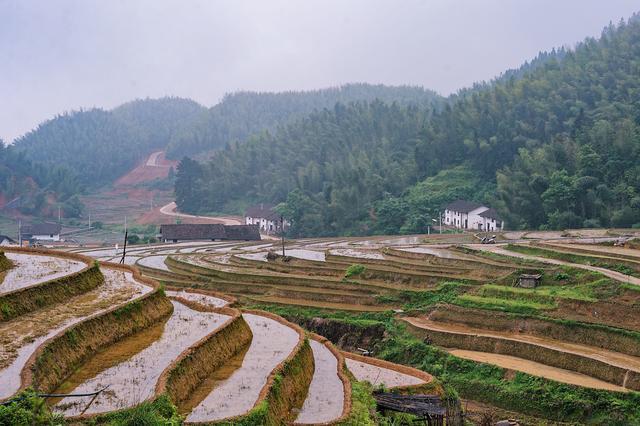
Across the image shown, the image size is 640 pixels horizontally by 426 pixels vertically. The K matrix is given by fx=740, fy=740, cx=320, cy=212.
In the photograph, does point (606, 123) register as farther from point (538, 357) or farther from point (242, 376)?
point (242, 376)

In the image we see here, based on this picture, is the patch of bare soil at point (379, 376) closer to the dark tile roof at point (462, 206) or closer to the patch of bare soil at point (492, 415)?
the patch of bare soil at point (492, 415)

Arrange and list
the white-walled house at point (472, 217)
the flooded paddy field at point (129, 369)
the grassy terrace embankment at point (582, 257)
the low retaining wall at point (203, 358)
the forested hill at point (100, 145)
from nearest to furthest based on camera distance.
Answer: the flooded paddy field at point (129, 369) → the low retaining wall at point (203, 358) → the grassy terrace embankment at point (582, 257) → the white-walled house at point (472, 217) → the forested hill at point (100, 145)

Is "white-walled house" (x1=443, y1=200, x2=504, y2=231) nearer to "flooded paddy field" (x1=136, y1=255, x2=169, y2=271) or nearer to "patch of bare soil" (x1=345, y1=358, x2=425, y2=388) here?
"flooded paddy field" (x1=136, y1=255, x2=169, y2=271)

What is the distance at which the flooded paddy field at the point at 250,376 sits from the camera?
45.6 ft

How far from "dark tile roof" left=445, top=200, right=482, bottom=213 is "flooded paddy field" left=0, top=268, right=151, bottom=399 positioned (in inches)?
1928

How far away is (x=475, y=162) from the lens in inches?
3140

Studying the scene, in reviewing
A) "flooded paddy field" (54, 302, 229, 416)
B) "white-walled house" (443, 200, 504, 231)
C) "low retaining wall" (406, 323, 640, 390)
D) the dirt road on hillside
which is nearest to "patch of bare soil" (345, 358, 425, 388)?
"flooded paddy field" (54, 302, 229, 416)

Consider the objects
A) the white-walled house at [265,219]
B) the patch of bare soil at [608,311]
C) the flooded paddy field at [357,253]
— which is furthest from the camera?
the white-walled house at [265,219]

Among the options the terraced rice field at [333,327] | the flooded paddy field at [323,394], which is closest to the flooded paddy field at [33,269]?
the terraced rice field at [333,327]

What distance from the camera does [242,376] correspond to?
54.2 ft

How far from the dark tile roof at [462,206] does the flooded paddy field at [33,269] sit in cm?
4806

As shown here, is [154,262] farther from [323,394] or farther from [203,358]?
[323,394]

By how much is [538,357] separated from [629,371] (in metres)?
3.53

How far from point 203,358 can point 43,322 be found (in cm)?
397
